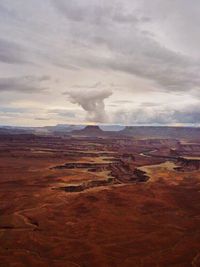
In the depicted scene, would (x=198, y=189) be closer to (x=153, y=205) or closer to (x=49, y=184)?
(x=153, y=205)

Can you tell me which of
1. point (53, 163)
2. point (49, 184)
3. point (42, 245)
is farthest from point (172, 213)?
point (53, 163)

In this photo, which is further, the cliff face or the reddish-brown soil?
the cliff face

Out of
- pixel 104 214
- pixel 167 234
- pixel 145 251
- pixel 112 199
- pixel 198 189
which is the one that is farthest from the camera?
pixel 198 189

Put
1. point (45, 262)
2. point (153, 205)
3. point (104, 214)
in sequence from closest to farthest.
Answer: point (45, 262)
point (104, 214)
point (153, 205)

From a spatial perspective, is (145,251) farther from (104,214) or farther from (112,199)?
(112,199)

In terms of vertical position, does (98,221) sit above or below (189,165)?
below

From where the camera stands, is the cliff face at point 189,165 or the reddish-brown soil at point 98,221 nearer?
the reddish-brown soil at point 98,221

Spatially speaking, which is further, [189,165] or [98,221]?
[189,165]

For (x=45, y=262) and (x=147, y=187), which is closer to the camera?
(x=45, y=262)

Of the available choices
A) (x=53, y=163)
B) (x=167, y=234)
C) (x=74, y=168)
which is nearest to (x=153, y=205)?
(x=167, y=234)
